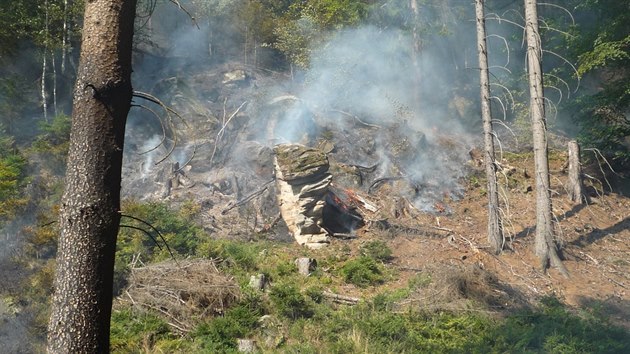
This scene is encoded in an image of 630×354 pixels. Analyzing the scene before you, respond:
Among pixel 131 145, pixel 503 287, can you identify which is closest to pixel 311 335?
pixel 503 287

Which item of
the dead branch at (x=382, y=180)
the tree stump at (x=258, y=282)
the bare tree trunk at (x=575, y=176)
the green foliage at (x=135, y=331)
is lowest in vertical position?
the green foliage at (x=135, y=331)

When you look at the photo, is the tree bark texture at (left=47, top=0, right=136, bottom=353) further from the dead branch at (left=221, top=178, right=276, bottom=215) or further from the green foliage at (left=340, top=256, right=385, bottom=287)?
the dead branch at (left=221, top=178, right=276, bottom=215)

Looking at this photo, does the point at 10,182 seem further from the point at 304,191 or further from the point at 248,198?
the point at 304,191

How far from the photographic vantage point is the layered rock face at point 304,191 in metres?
14.5

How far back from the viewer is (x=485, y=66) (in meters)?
14.2

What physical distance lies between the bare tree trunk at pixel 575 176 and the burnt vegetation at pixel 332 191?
0.07 metres

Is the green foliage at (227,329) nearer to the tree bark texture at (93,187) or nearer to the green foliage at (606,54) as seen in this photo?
the tree bark texture at (93,187)

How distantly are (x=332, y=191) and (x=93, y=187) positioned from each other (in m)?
12.5

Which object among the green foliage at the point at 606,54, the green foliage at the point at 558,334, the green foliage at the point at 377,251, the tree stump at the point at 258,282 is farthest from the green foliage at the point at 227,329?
the green foliage at the point at 606,54

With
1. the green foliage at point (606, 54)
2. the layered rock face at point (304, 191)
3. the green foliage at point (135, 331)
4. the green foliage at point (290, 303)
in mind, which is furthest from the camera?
the green foliage at point (606, 54)

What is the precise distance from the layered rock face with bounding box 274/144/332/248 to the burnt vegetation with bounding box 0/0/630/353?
6 centimetres

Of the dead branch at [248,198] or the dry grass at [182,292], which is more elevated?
the dead branch at [248,198]

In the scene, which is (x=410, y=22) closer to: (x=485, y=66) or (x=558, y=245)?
(x=485, y=66)

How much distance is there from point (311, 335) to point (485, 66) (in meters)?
8.94
